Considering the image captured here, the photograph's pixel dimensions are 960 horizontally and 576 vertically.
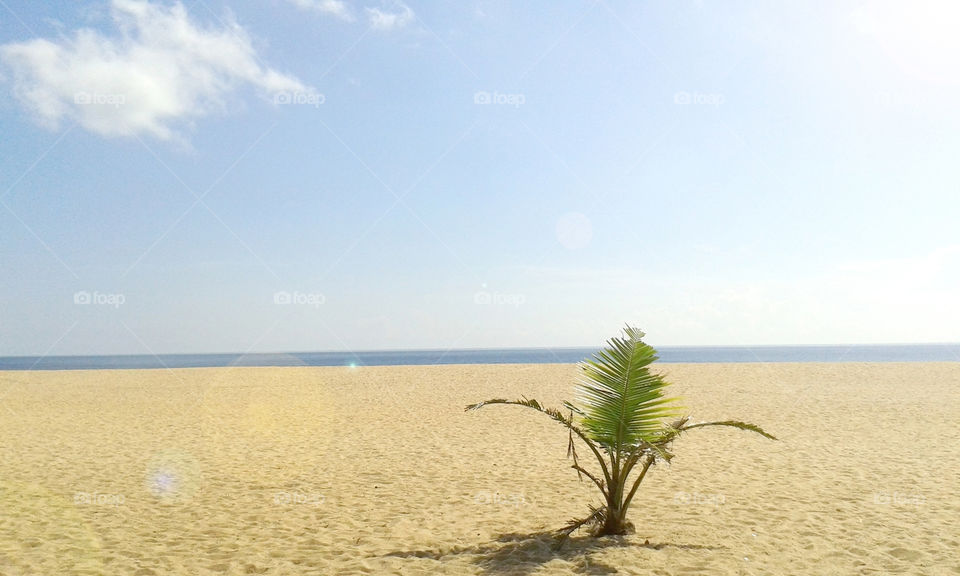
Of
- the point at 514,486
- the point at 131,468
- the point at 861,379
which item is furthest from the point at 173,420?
the point at 861,379

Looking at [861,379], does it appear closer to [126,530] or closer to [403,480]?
[403,480]

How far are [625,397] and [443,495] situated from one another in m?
4.00

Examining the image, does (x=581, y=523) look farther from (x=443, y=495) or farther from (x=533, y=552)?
(x=443, y=495)

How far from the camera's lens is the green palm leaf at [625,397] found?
6359 millimetres

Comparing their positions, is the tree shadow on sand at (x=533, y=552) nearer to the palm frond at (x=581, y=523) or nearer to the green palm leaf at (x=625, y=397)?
the palm frond at (x=581, y=523)

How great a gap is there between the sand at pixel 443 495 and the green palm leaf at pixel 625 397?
4.11 feet

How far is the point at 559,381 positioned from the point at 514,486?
2298 centimetres

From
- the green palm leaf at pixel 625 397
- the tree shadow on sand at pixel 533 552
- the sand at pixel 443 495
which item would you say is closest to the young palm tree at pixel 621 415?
the green palm leaf at pixel 625 397

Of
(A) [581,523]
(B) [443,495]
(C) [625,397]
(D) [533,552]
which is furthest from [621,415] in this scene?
(B) [443,495]

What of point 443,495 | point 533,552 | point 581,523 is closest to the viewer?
point 533,552

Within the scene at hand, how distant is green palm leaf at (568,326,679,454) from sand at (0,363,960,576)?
4.11ft

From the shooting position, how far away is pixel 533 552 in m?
6.31

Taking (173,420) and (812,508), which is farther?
(173,420)

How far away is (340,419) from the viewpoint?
1756cm
